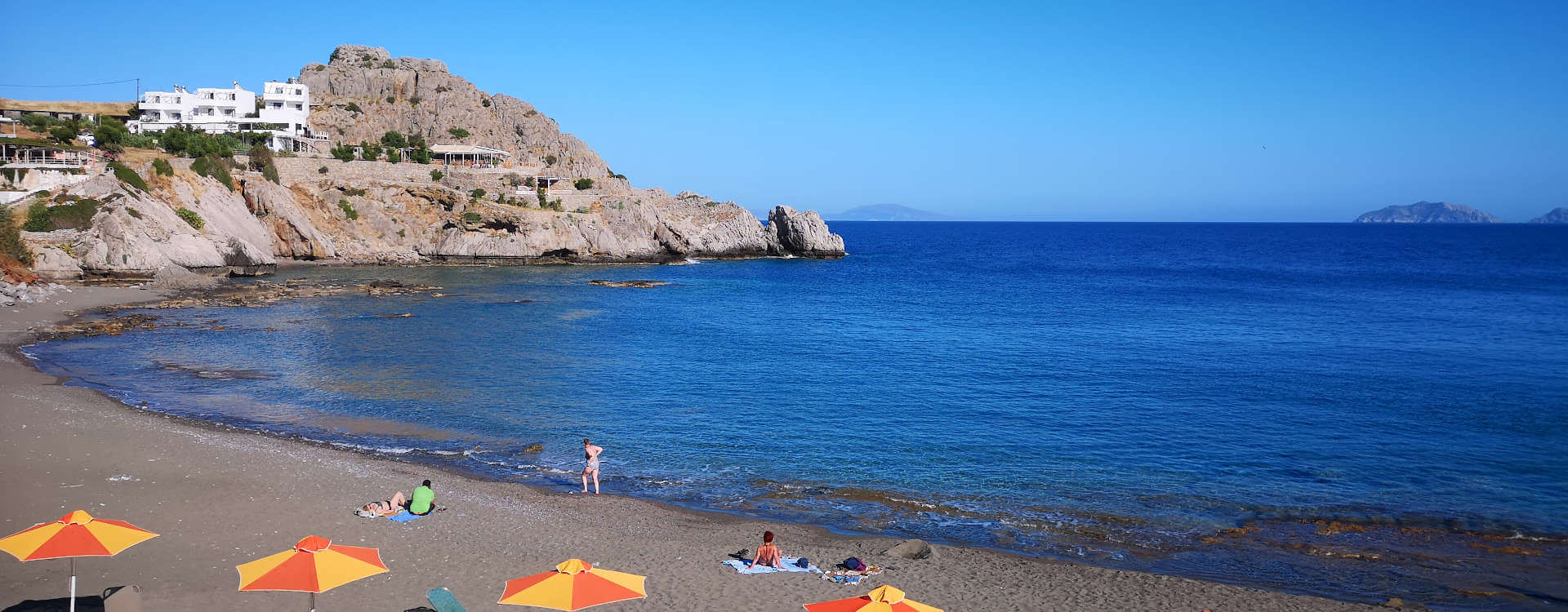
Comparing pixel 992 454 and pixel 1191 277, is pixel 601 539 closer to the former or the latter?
pixel 992 454

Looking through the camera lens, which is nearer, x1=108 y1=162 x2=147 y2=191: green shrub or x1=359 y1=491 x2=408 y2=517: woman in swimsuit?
x1=359 y1=491 x2=408 y2=517: woman in swimsuit

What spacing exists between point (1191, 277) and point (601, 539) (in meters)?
78.3

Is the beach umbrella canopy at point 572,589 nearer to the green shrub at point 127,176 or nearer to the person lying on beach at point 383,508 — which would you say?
the person lying on beach at point 383,508

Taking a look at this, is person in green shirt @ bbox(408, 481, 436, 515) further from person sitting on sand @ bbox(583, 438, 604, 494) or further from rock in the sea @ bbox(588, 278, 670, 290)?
rock in the sea @ bbox(588, 278, 670, 290)

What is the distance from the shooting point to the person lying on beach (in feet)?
50.3

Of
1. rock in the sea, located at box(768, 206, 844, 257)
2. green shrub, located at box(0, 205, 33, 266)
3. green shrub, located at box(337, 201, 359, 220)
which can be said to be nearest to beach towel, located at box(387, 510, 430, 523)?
green shrub, located at box(0, 205, 33, 266)

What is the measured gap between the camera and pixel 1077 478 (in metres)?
19.3

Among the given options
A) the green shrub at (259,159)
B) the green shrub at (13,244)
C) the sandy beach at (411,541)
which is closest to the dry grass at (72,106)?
the green shrub at (259,159)

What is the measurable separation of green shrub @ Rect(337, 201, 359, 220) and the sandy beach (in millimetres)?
56509

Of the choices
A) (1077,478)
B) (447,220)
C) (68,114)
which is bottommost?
(1077,478)

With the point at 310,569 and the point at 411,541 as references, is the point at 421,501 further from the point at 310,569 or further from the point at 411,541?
the point at 310,569

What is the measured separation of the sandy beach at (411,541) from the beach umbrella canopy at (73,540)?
3.90 feet

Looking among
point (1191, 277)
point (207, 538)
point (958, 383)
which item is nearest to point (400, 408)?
point (207, 538)

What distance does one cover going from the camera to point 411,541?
14.1 meters
